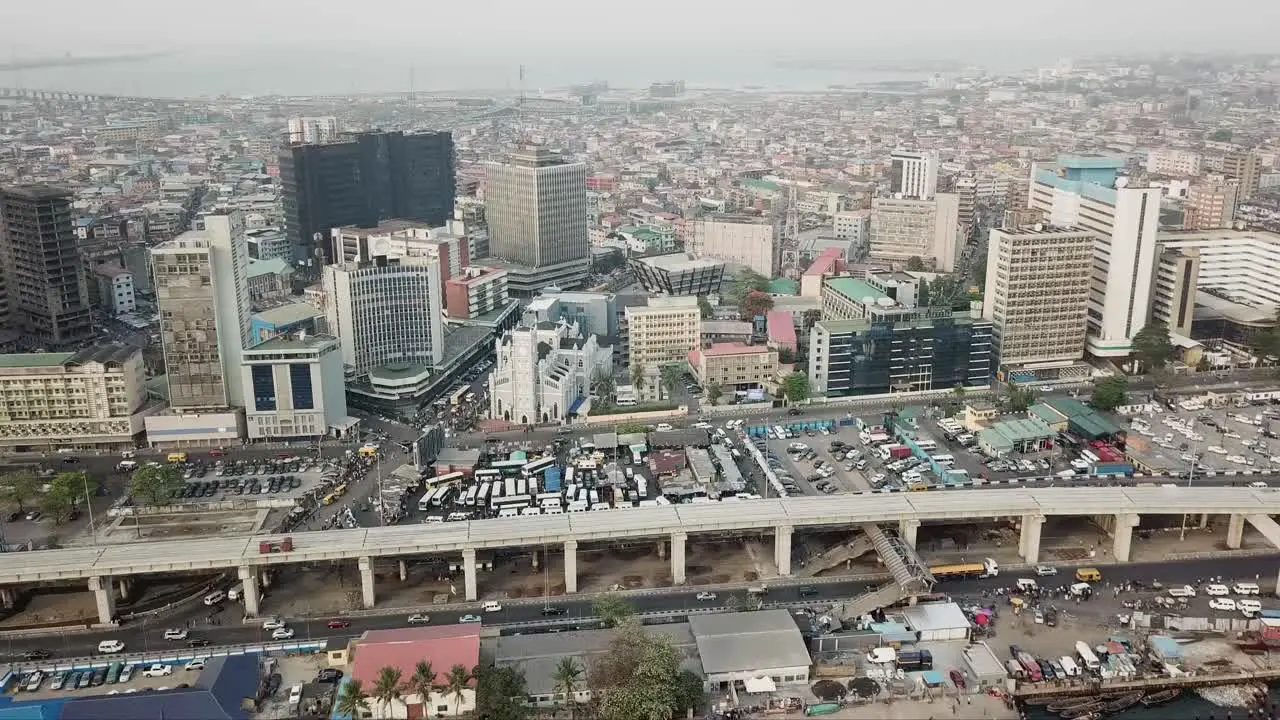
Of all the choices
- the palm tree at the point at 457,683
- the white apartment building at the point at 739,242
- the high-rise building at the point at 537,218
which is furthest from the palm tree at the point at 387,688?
the white apartment building at the point at 739,242

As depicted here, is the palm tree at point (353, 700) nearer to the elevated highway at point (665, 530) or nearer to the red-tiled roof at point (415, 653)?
the red-tiled roof at point (415, 653)

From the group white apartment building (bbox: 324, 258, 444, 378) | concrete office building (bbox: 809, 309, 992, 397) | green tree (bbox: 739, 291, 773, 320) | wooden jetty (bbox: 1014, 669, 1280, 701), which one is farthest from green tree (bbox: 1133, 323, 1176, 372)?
white apartment building (bbox: 324, 258, 444, 378)

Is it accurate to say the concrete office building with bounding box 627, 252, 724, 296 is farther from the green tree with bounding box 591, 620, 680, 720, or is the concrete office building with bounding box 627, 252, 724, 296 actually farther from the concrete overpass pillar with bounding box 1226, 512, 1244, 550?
the green tree with bounding box 591, 620, 680, 720

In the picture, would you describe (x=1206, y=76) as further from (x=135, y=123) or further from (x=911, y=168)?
(x=135, y=123)

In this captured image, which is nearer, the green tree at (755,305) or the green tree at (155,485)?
the green tree at (155,485)

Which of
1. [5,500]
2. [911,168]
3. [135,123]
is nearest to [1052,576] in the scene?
[5,500]

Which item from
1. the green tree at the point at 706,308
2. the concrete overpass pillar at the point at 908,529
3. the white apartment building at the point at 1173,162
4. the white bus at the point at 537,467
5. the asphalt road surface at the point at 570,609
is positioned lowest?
the asphalt road surface at the point at 570,609

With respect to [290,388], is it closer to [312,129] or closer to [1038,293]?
[1038,293]
